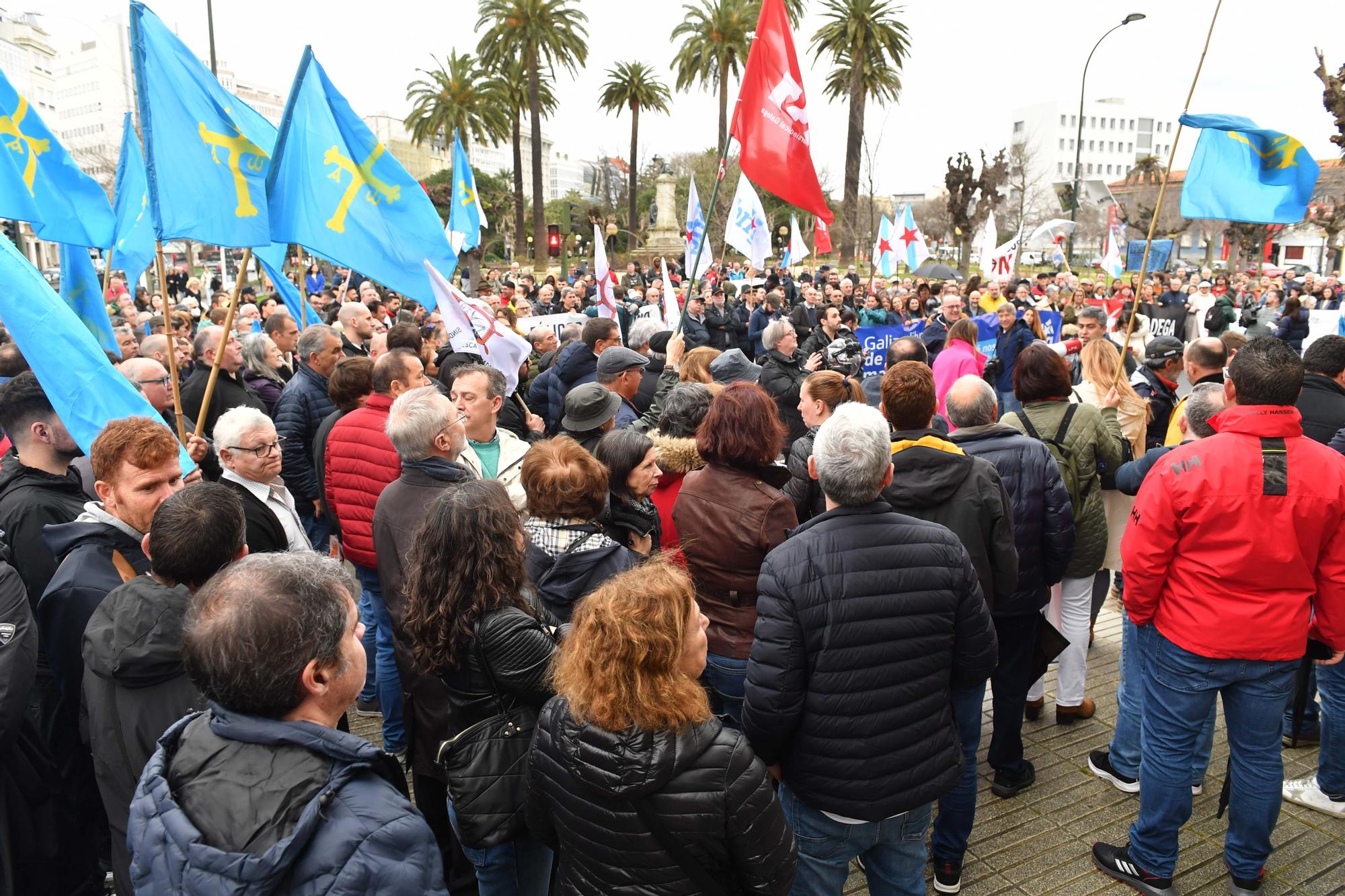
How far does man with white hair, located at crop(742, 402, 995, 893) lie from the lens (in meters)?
2.62

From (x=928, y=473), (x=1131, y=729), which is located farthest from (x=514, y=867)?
(x=1131, y=729)

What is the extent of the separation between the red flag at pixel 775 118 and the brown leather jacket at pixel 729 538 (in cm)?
362

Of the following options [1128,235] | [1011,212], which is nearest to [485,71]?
[1011,212]

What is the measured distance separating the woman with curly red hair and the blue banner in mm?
6082

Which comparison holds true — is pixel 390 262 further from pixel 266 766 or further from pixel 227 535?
pixel 266 766

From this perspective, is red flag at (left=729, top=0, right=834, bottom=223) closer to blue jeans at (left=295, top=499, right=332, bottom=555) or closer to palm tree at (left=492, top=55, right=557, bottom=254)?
blue jeans at (left=295, top=499, right=332, bottom=555)

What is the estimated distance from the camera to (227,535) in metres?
2.64

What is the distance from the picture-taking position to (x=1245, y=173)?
5977mm

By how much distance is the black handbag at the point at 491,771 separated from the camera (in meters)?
2.64

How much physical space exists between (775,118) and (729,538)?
428cm

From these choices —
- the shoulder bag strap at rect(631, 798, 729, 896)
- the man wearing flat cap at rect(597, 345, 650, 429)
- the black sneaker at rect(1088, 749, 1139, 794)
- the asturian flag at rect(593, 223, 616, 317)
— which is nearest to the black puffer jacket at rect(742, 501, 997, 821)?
the shoulder bag strap at rect(631, 798, 729, 896)

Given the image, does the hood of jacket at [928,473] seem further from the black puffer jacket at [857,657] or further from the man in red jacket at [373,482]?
the man in red jacket at [373,482]

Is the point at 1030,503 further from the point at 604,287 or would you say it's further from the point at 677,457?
the point at 604,287

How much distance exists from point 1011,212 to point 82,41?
96220 mm
